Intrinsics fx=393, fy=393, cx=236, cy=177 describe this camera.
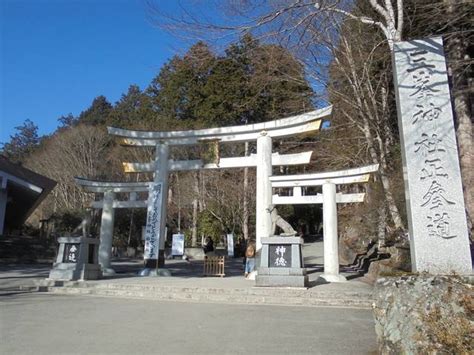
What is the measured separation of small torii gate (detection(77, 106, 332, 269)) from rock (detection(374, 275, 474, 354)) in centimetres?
808

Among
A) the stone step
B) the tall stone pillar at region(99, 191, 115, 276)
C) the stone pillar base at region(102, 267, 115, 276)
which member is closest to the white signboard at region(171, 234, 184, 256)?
the tall stone pillar at region(99, 191, 115, 276)

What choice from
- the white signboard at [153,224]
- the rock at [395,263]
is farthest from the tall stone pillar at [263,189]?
the white signboard at [153,224]

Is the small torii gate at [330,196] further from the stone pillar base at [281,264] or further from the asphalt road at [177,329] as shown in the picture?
the asphalt road at [177,329]

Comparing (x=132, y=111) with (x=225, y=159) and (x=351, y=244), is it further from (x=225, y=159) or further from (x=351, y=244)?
(x=225, y=159)

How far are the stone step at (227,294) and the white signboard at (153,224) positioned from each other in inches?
134

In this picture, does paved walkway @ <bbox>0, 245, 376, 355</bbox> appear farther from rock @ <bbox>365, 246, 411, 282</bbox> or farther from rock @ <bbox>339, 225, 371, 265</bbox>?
rock @ <bbox>339, 225, 371, 265</bbox>

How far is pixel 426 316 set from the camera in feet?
11.9

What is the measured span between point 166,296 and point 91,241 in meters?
4.38

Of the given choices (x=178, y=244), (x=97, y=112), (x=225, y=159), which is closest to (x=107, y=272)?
(x=225, y=159)

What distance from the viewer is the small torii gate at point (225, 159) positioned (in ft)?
42.2

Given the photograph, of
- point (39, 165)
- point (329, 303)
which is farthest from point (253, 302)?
point (39, 165)

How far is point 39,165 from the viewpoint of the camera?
3403 cm

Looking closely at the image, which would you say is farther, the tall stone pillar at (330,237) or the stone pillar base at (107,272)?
the stone pillar base at (107,272)

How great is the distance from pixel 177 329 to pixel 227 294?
139 inches
